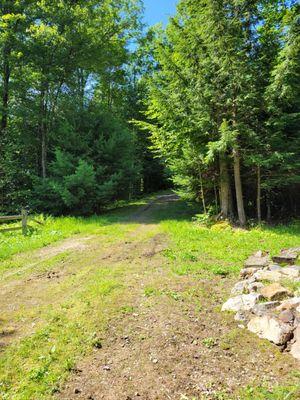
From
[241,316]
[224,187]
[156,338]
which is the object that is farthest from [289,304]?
[224,187]

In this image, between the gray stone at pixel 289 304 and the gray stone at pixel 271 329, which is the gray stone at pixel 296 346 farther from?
the gray stone at pixel 289 304

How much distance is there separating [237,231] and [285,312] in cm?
690

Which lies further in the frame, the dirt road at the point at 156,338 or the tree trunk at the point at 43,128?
the tree trunk at the point at 43,128

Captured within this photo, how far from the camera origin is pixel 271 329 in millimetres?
4059

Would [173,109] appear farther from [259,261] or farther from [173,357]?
[173,357]

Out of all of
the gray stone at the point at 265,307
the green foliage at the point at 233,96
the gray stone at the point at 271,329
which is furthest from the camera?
the green foliage at the point at 233,96

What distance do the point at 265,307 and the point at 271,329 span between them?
1.47 ft

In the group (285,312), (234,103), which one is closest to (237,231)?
(234,103)

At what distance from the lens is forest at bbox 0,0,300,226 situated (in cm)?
1087

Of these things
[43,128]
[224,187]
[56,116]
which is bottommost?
[224,187]

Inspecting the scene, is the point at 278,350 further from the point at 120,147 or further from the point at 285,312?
the point at 120,147

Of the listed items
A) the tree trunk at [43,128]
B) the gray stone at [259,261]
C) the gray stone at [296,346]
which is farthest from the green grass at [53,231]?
the gray stone at [296,346]

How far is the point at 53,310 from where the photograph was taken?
5.22m

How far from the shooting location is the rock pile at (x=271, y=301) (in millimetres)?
3955
